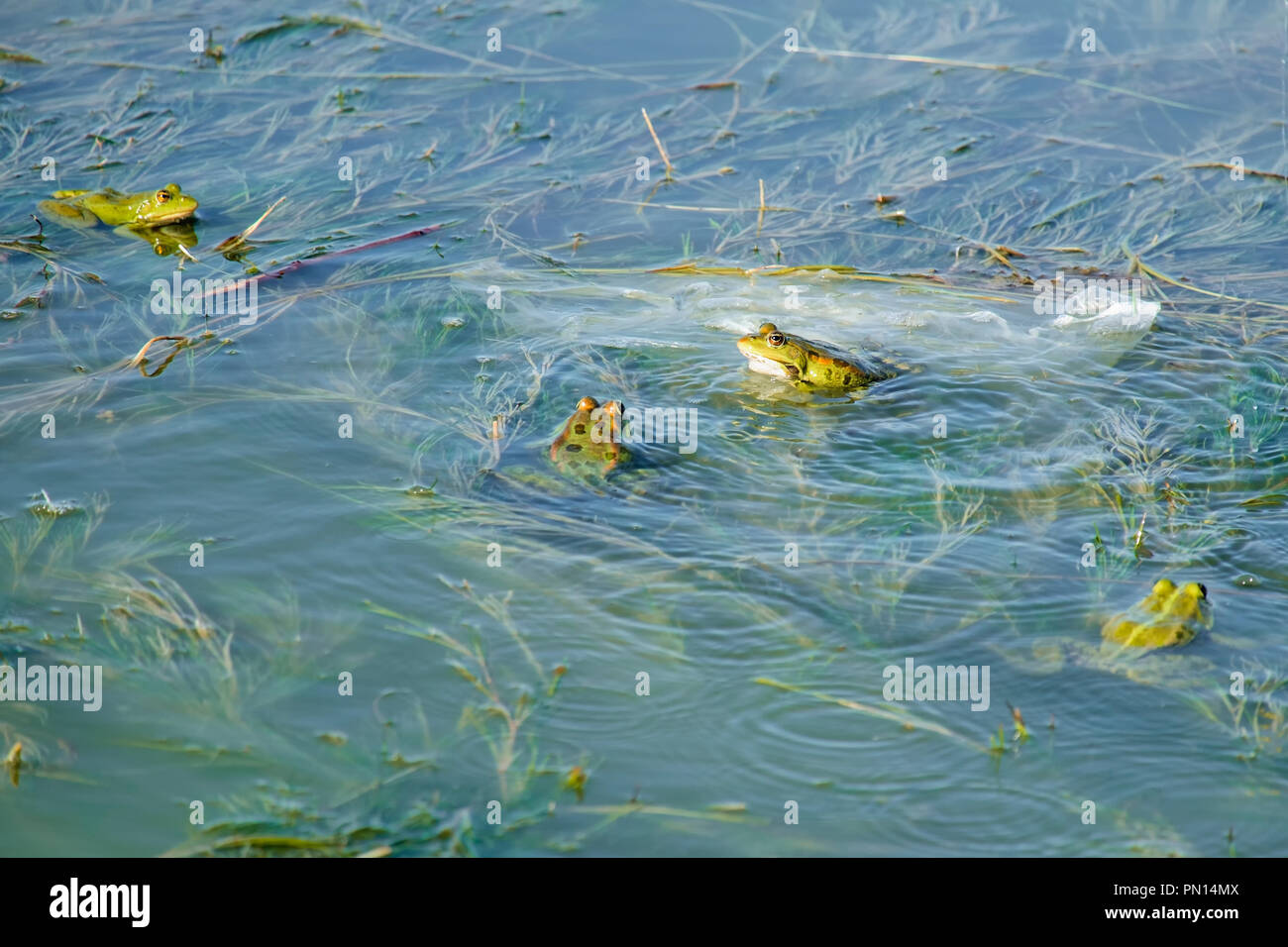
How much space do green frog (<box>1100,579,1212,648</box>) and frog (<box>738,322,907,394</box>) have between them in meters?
2.13

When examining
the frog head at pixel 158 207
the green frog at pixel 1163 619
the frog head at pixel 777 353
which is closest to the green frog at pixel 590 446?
the frog head at pixel 777 353

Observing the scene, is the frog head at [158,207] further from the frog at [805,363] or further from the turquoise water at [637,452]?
the frog at [805,363]

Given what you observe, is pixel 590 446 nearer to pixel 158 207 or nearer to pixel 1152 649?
pixel 1152 649

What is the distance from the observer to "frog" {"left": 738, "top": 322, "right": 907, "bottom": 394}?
587cm

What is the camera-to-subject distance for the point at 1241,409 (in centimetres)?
597

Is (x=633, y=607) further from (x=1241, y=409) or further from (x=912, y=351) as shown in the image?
(x=1241, y=409)

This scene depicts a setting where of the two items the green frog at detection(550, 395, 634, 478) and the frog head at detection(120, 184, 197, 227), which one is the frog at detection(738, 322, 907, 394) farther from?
the frog head at detection(120, 184, 197, 227)

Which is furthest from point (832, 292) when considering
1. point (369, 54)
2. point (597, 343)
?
point (369, 54)

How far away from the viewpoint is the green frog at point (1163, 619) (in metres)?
4.21

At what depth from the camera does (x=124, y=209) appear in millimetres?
7180

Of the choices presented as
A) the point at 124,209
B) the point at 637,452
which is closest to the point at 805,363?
the point at 637,452

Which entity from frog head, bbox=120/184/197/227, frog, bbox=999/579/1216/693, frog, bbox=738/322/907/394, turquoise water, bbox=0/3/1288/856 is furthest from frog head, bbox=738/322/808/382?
frog head, bbox=120/184/197/227

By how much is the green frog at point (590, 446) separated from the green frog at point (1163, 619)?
2202 millimetres

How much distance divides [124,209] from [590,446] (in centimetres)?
405
